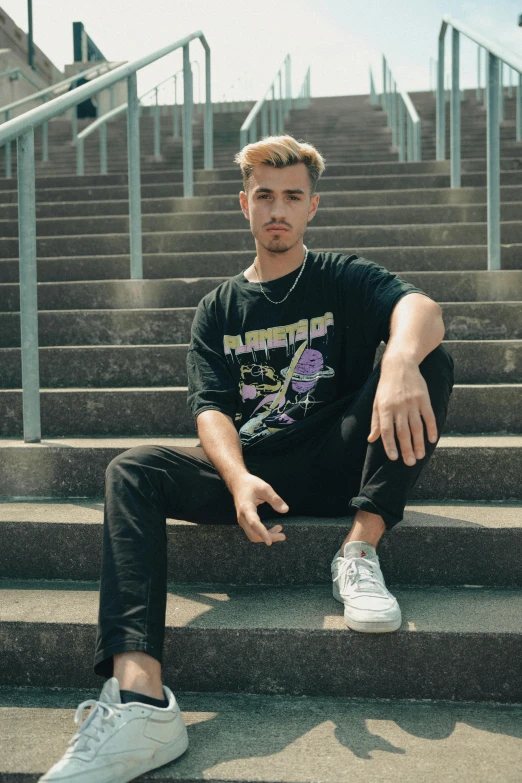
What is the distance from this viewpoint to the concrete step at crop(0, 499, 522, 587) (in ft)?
6.53

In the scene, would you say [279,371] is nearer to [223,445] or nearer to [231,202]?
[223,445]

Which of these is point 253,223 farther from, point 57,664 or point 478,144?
point 478,144

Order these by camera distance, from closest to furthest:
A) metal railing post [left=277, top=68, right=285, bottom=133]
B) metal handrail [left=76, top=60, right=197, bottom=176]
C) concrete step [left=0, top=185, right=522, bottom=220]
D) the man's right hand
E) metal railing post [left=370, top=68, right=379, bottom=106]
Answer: the man's right hand, concrete step [left=0, top=185, right=522, bottom=220], metal handrail [left=76, top=60, right=197, bottom=176], metal railing post [left=277, top=68, right=285, bottom=133], metal railing post [left=370, top=68, right=379, bottom=106]

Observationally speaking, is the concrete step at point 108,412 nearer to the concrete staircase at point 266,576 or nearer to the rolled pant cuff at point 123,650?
the concrete staircase at point 266,576

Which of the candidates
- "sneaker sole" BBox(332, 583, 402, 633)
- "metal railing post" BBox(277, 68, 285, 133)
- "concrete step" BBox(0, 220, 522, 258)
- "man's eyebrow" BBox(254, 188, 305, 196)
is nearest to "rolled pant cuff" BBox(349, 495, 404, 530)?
"sneaker sole" BBox(332, 583, 402, 633)

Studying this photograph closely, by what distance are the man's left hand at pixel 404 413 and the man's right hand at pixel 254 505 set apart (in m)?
0.26

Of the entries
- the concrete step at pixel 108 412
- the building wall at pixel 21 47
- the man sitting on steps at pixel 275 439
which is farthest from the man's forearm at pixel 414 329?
the building wall at pixel 21 47

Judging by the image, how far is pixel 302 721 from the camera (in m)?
Result: 1.64

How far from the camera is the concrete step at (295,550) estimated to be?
199cm

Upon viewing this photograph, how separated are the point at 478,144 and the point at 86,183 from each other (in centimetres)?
406

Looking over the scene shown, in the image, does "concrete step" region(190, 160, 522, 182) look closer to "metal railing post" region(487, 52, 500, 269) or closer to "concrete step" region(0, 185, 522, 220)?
"concrete step" region(0, 185, 522, 220)

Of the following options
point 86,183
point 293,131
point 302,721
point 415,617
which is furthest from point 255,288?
point 293,131

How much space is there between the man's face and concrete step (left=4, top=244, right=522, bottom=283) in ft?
4.79

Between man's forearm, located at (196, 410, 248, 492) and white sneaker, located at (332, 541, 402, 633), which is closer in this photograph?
white sneaker, located at (332, 541, 402, 633)
